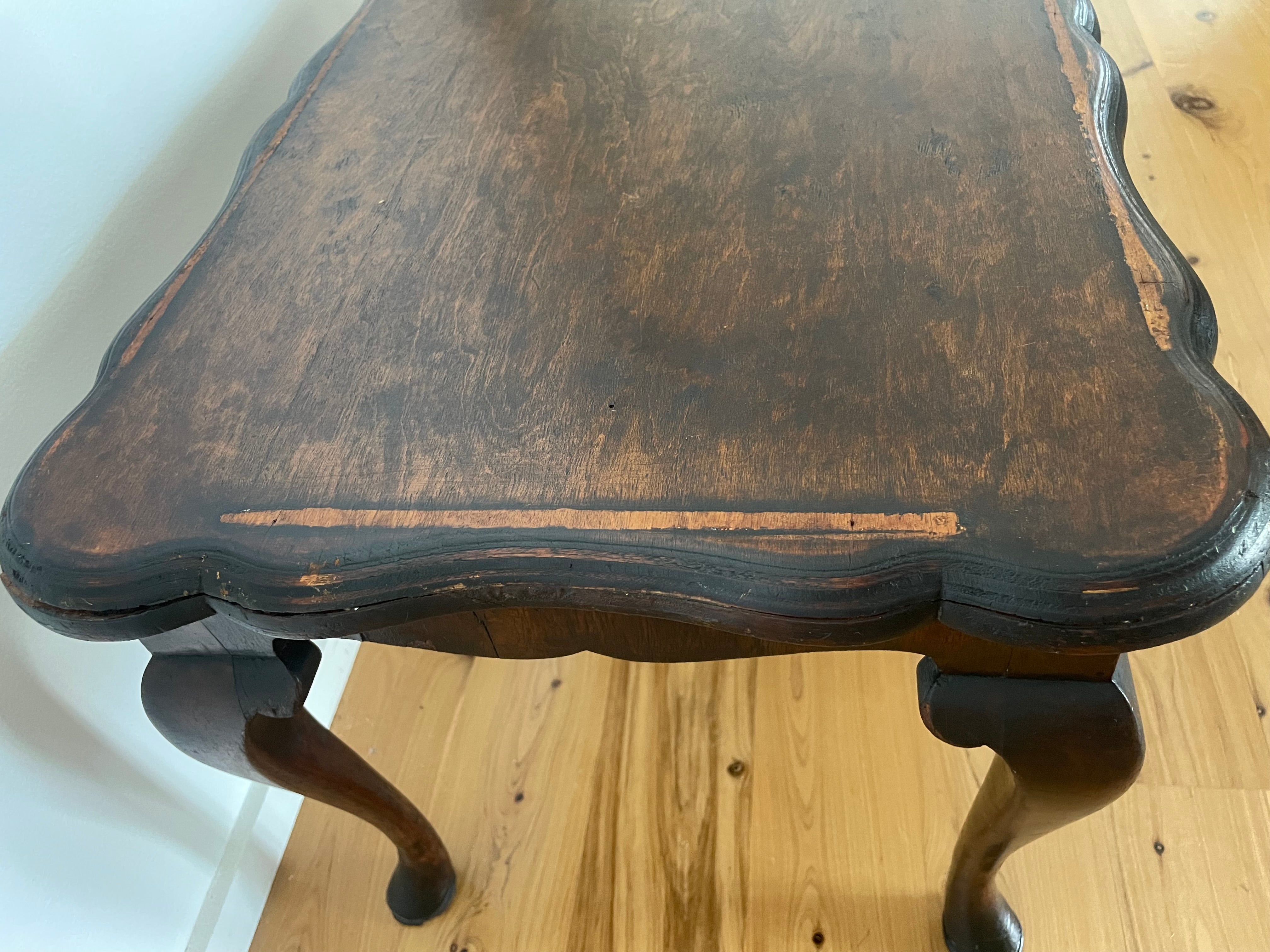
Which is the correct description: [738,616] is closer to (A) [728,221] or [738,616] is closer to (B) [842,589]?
(B) [842,589]

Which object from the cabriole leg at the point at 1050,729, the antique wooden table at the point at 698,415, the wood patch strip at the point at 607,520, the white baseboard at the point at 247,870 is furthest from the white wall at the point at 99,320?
the cabriole leg at the point at 1050,729

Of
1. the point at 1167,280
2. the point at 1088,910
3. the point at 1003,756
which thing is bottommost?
the point at 1088,910

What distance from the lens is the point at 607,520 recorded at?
1.40ft

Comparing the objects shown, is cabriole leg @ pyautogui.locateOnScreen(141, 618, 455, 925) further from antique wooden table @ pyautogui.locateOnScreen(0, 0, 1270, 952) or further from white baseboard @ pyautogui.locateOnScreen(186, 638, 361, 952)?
white baseboard @ pyautogui.locateOnScreen(186, 638, 361, 952)

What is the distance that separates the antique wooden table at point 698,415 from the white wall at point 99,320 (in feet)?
0.47

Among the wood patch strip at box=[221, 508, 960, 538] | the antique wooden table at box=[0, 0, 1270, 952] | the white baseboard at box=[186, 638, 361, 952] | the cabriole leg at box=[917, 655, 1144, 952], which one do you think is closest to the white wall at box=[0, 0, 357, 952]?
the white baseboard at box=[186, 638, 361, 952]

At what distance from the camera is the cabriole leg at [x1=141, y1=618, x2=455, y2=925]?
529 millimetres

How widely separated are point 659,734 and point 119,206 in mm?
735

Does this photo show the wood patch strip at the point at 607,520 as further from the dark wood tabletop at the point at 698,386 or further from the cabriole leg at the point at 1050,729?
the cabriole leg at the point at 1050,729

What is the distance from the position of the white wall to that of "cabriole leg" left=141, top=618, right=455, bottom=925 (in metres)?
0.19

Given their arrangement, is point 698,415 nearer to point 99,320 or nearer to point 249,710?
point 249,710

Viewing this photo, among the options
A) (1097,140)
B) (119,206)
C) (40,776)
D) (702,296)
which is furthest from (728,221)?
(40,776)

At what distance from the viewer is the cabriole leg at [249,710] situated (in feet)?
1.73

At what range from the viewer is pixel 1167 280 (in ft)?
1.54
